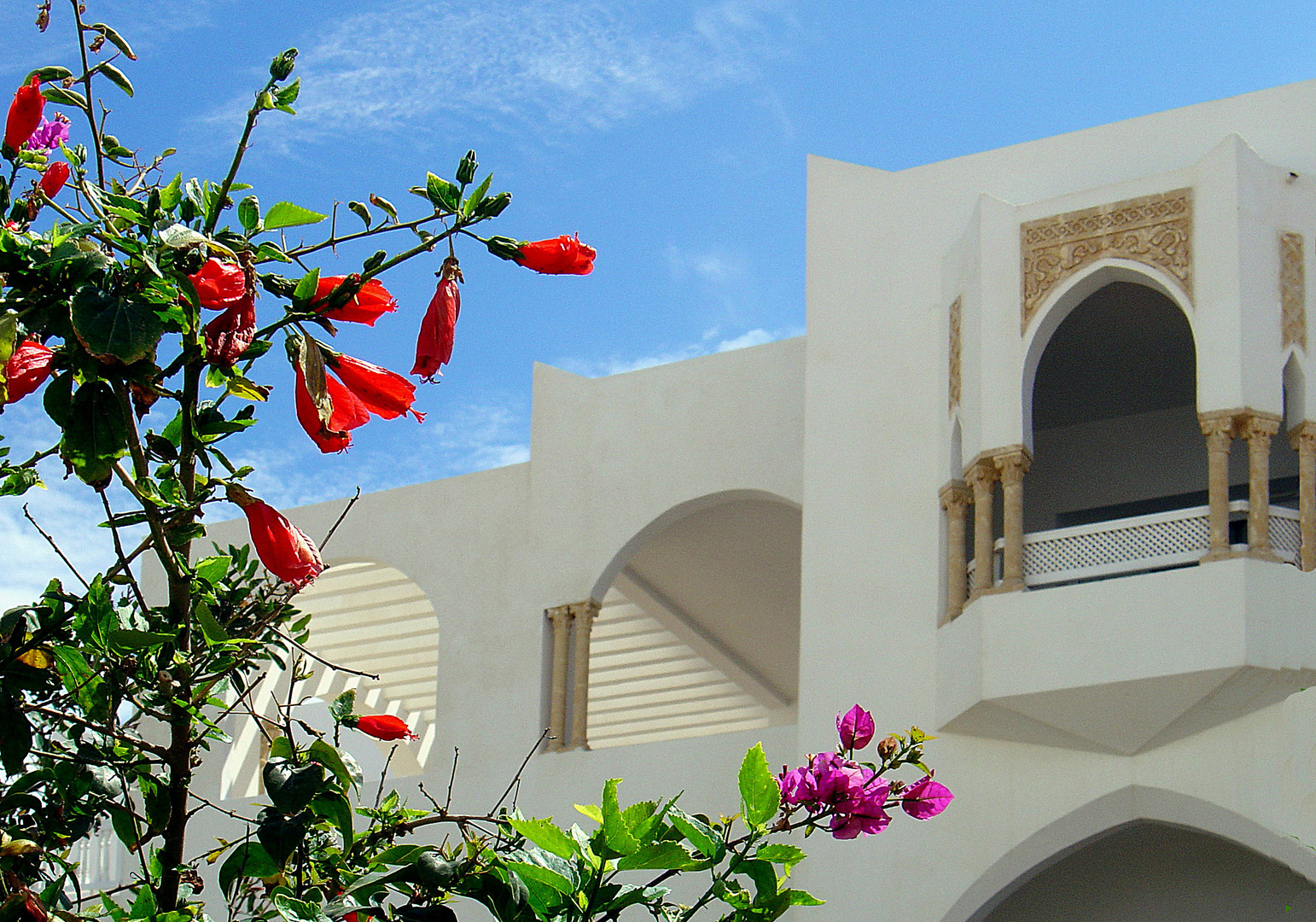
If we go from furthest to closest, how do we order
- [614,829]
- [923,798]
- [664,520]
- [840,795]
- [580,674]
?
[664,520] → [580,674] → [923,798] → [840,795] → [614,829]

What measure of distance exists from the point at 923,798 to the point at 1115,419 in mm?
9005

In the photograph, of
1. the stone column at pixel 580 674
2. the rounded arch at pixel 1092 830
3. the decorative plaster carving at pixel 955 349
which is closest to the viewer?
the rounded arch at pixel 1092 830

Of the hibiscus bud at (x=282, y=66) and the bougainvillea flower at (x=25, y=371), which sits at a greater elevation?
the hibiscus bud at (x=282, y=66)

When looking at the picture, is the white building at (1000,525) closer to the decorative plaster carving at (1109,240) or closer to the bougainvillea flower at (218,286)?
the decorative plaster carving at (1109,240)

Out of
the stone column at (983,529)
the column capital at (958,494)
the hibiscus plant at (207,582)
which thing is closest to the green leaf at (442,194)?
the hibiscus plant at (207,582)

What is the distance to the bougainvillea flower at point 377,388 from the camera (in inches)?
85.3

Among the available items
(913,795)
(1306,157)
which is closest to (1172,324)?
(1306,157)

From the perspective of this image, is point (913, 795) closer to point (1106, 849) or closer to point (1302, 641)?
point (1302, 641)

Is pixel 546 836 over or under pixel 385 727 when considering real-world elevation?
under

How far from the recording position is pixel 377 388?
2172mm

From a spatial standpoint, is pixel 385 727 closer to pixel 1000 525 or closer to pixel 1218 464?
pixel 1218 464

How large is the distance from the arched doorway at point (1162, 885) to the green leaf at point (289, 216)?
8.08 m

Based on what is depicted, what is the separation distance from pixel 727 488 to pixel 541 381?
1.71 m

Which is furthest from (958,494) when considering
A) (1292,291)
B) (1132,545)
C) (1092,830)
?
(1292,291)
